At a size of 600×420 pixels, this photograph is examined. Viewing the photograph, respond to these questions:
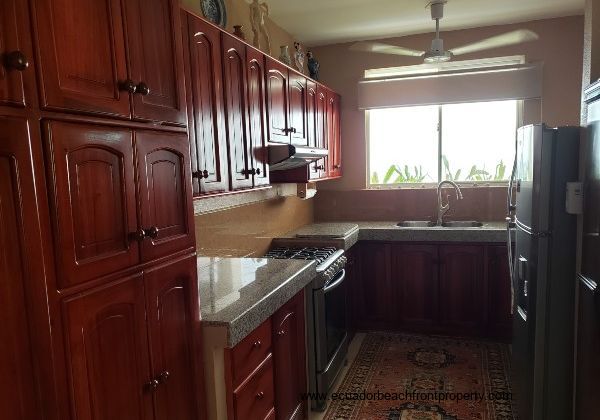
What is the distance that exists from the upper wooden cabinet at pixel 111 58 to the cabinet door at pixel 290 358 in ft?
3.72

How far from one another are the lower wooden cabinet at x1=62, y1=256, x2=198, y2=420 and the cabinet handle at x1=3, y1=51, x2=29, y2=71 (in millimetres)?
484

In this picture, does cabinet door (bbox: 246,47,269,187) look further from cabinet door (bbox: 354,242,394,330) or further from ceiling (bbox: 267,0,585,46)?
cabinet door (bbox: 354,242,394,330)

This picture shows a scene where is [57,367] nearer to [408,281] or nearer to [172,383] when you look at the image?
[172,383]

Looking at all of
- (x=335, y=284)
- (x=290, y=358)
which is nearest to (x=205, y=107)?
(x=290, y=358)

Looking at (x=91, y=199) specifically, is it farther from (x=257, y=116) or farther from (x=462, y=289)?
(x=462, y=289)

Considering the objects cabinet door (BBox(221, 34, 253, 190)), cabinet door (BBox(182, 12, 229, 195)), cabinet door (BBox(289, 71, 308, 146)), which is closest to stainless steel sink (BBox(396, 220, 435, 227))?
cabinet door (BBox(289, 71, 308, 146))

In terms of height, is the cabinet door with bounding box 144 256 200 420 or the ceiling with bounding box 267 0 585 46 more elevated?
the ceiling with bounding box 267 0 585 46

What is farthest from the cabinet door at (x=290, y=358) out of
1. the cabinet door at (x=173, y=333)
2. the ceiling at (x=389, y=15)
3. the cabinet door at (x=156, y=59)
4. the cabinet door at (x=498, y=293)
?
the ceiling at (x=389, y=15)

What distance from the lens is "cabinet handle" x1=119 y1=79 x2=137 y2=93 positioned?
1138 mm

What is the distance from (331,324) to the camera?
2.86 metres

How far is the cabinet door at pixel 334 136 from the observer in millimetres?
3817

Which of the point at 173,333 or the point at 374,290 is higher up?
the point at 173,333

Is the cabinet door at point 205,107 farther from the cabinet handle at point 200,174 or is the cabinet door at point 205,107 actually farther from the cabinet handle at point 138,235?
the cabinet handle at point 138,235

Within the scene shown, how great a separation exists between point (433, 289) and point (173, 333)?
275 centimetres
